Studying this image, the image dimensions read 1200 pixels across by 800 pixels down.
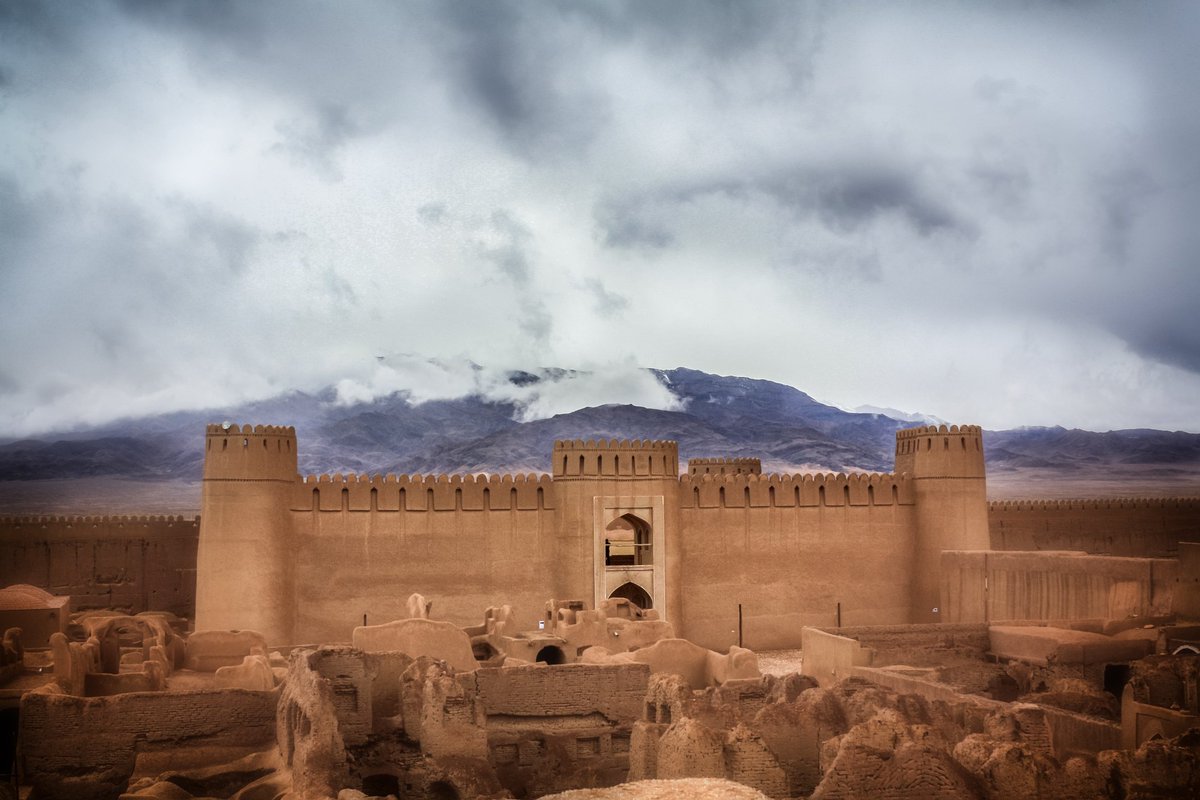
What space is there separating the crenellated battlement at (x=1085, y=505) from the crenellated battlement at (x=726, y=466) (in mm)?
Result: 7108

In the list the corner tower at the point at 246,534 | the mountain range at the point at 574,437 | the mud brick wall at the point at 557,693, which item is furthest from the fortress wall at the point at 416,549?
the mountain range at the point at 574,437

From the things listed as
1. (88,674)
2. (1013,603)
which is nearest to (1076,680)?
(1013,603)

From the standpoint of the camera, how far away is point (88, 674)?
70.5ft

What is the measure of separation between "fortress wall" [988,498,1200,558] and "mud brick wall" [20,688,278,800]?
24.6 metres

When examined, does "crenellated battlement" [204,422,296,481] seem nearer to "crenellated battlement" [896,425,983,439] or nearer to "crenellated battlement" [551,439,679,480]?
"crenellated battlement" [551,439,679,480]

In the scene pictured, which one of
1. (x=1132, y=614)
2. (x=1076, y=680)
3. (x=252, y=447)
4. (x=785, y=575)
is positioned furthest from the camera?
(x=785, y=575)

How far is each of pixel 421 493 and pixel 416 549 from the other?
139 centimetres

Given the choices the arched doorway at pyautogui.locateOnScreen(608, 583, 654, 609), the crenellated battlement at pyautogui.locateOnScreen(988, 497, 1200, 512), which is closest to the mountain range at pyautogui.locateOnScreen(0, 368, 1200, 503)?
the crenellated battlement at pyautogui.locateOnScreen(988, 497, 1200, 512)

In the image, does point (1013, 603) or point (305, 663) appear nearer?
point (305, 663)

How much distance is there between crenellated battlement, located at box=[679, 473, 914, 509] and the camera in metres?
33.2

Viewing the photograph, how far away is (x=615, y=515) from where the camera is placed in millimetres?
31938

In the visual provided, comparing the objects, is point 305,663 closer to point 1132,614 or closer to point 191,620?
point 191,620

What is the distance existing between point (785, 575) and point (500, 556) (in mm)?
7451

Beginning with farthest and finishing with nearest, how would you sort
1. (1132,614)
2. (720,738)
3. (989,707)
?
1. (1132,614)
2. (989,707)
3. (720,738)
